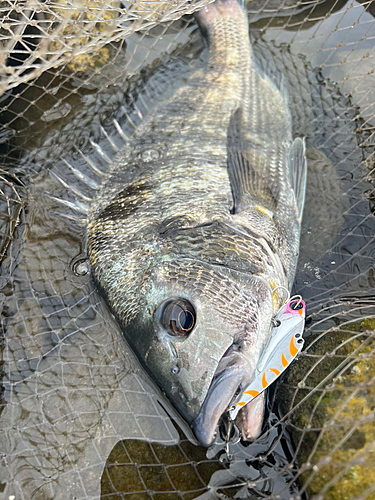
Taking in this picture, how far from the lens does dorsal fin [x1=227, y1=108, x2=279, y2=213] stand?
3404 millimetres

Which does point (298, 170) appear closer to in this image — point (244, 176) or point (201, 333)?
point (244, 176)

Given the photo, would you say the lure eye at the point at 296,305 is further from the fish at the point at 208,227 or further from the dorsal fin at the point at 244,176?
the dorsal fin at the point at 244,176

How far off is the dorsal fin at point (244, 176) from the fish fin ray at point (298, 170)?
32 cm

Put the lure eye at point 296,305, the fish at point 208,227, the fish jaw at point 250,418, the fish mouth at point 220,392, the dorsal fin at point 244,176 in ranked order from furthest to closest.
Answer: the dorsal fin at point 244,176
the lure eye at point 296,305
the fish jaw at point 250,418
the fish at point 208,227
the fish mouth at point 220,392

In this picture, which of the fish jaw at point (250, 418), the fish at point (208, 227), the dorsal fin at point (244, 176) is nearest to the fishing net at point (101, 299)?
the fish jaw at point (250, 418)

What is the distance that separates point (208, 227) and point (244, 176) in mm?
770

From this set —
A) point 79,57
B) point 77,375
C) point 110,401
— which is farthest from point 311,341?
point 79,57

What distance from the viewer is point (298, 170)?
395cm

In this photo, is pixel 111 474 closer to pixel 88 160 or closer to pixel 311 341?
pixel 311 341

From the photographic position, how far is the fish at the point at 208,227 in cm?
250

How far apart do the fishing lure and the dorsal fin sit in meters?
1.03

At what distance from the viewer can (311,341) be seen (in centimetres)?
307

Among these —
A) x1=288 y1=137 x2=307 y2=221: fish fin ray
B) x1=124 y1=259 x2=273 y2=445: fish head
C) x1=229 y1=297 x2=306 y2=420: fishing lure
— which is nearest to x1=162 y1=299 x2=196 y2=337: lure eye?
x1=124 y1=259 x2=273 y2=445: fish head

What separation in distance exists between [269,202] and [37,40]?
11.7ft
